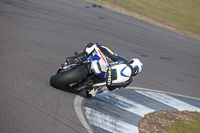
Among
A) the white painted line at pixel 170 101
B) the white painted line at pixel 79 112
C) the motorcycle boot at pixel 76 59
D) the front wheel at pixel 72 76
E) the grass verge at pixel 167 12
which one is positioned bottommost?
the white painted line at pixel 170 101

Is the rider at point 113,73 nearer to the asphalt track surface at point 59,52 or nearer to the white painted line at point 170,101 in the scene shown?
the asphalt track surface at point 59,52

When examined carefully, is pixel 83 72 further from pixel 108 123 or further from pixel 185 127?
pixel 185 127

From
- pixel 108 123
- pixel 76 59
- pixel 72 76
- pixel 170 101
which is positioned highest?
pixel 76 59

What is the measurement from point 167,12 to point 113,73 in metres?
19.8

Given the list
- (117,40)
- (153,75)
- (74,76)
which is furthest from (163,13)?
(74,76)

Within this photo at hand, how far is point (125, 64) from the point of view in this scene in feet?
18.4

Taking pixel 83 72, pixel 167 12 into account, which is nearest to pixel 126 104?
pixel 83 72

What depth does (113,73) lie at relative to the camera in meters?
5.61

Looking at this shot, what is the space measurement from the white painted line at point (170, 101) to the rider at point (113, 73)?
203 cm

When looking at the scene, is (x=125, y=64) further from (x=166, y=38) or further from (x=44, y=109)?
(x=166, y=38)

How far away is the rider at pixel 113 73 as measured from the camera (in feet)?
18.4

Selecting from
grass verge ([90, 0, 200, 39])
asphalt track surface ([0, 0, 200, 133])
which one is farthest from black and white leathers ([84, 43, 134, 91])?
grass verge ([90, 0, 200, 39])

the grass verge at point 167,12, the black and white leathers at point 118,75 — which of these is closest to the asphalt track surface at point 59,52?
the black and white leathers at point 118,75

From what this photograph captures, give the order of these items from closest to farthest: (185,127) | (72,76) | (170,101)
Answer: (72,76) < (185,127) < (170,101)
